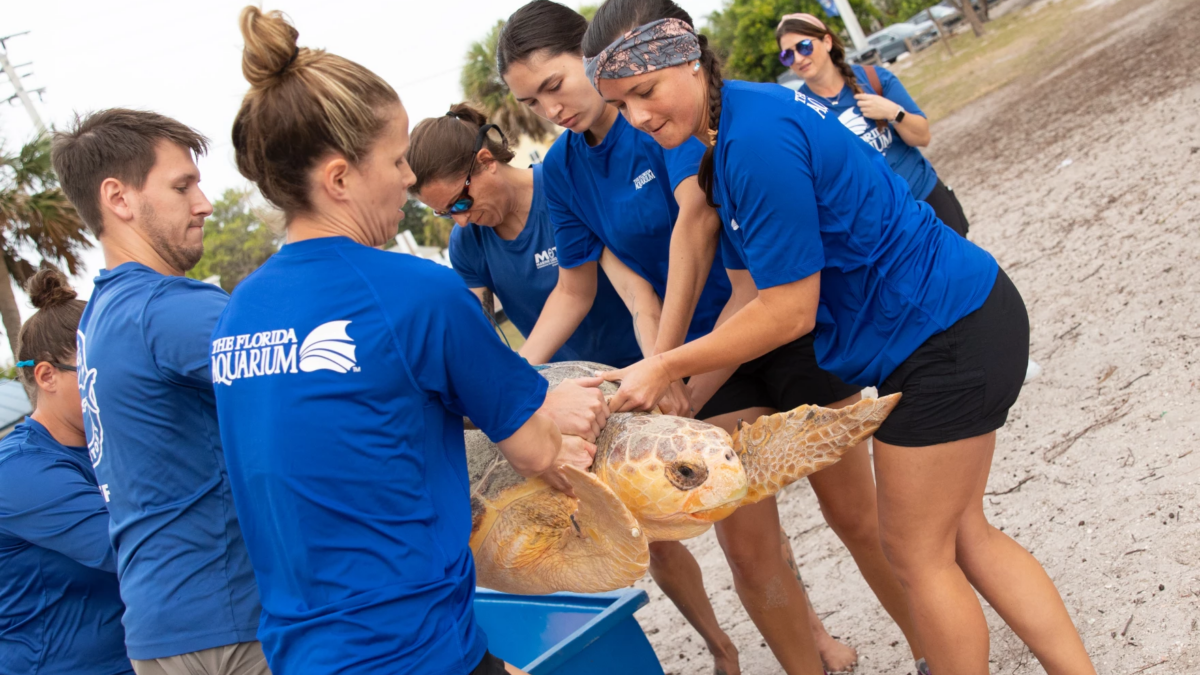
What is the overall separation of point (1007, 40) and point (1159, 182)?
41.8 ft

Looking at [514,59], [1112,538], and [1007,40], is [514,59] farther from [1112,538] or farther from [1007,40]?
[1007,40]

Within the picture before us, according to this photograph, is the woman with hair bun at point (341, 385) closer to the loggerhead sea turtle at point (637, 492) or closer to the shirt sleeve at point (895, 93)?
the loggerhead sea turtle at point (637, 492)

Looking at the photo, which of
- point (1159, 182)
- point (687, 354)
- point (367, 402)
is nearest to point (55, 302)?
point (367, 402)

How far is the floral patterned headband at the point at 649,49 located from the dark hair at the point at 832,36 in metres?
1.83

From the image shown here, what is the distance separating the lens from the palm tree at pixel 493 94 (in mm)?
21859

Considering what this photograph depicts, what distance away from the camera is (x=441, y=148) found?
2.31 m

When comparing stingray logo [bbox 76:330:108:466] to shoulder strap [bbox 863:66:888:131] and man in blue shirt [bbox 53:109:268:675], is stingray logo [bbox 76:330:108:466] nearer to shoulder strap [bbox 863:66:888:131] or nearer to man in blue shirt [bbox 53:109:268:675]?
man in blue shirt [bbox 53:109:268:675]

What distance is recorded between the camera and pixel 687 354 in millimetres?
1793

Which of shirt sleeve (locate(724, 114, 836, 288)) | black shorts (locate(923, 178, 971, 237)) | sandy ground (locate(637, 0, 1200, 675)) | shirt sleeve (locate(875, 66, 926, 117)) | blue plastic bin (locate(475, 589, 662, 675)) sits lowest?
sandy ground (locate(637, 0, 1200, 675))

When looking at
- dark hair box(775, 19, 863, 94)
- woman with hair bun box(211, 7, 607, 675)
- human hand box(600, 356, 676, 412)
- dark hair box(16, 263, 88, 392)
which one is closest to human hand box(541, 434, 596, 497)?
human hand box(600, 356, 676, 412)

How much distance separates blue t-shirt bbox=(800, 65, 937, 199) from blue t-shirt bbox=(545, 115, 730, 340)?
1260 millimetres

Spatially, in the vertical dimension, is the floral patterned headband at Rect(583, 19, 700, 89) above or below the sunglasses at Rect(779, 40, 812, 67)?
above

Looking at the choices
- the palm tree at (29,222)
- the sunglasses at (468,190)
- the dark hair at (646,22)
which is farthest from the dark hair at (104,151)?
the palm tree at (29,222)

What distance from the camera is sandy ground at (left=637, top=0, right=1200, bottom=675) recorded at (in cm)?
223
